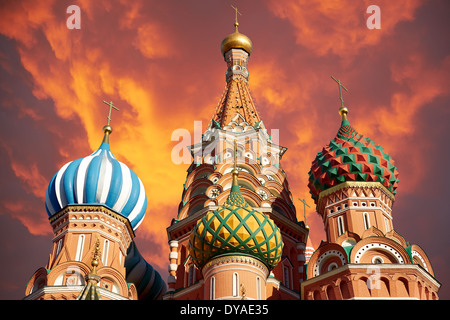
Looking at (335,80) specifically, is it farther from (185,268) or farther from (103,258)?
(103,258)

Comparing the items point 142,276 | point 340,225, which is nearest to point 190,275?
point 142,276

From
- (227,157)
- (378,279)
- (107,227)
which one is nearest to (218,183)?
(227,157)

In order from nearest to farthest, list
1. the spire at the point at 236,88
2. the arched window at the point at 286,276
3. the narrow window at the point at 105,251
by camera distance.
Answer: the narrow window at the point at 105,251 < the arched window at the point at 286,276 < the spire at the point at 236,88

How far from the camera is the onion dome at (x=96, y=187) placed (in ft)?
58.5

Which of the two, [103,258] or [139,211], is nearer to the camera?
[103,258]

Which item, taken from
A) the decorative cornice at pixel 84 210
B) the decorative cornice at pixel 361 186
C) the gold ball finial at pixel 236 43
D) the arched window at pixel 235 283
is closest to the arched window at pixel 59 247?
the decorative cornice at pixel 84 210

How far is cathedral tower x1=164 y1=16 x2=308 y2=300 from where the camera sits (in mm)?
15516

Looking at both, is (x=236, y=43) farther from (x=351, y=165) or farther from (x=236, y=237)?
(x=236, y=237)

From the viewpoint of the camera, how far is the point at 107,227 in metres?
17.6

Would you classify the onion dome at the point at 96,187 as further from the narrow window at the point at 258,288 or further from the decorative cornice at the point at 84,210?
the narrow window at the point at 258,288

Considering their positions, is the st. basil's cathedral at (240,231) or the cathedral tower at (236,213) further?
the cathedral tower at (236,213)

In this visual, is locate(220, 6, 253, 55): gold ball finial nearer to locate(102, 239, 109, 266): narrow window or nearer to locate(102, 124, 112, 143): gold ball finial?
locate(102, 124, 112, 143): gold ball finial
